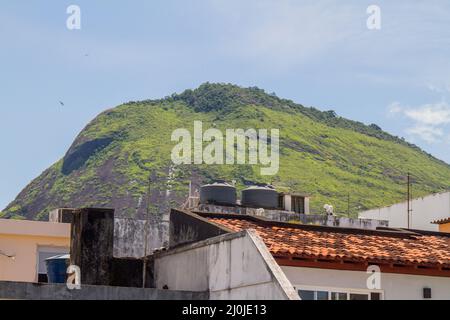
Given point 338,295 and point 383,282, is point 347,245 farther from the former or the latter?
point 338,295

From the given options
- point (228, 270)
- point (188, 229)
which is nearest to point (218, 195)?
point (188, 229)

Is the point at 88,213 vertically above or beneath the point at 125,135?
beneath

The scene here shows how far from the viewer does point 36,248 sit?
120ft

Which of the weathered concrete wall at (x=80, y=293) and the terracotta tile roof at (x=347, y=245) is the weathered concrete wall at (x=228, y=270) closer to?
the weathered concrete wall at (x=80, y=293)

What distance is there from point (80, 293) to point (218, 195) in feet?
84.7

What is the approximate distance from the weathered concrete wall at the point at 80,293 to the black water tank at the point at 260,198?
2729cm

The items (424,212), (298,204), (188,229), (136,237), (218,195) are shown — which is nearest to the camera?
(188,229)

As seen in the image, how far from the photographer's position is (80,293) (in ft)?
77.8

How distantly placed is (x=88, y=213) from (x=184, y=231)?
2.62 m

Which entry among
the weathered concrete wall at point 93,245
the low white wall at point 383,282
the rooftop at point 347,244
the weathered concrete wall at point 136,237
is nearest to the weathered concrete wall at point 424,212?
the weathered concrete wall at point 136,237
